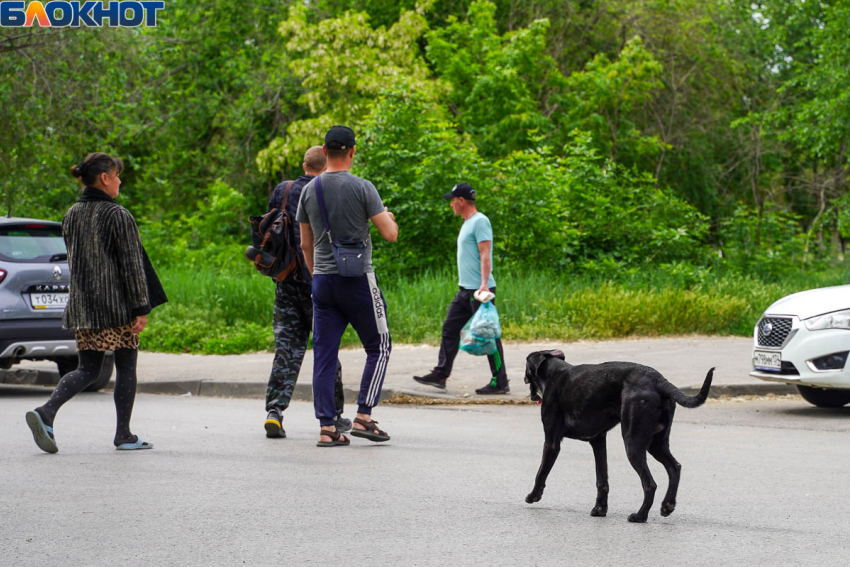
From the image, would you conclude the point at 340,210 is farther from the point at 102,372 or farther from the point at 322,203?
the point at 102,372

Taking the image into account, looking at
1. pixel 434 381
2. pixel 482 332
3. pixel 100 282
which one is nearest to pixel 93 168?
pixel 100 282

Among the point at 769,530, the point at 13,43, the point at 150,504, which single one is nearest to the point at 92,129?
the point at 13,43

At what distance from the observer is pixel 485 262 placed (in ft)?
33.1

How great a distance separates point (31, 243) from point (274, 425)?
4.56 metres

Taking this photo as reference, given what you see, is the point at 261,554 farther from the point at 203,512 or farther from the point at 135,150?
the point at 135,150

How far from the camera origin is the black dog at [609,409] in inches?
191

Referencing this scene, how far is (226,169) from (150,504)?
1012 inches

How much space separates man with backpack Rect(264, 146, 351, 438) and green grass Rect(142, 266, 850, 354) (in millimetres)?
6552

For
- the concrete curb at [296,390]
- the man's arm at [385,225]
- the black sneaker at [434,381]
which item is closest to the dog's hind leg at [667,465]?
the man's arm at [385,225]

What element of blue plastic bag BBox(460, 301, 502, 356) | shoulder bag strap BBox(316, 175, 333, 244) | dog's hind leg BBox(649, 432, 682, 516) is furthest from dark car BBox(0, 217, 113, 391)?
dog's hind leg BBox(649, 432, 682, 516)

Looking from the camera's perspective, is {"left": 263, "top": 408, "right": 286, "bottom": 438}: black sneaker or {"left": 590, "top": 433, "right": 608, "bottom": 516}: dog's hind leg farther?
{"left": 263, "top": 408, "right": 286, "bottom": 438}: black sneaker

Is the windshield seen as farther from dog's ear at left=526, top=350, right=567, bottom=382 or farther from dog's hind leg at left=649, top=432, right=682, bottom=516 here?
dog's hind leg at left=649, top=432, right=682, bottom=516

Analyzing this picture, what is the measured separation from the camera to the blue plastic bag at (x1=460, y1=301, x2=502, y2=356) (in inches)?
385

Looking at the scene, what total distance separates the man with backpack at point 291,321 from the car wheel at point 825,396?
4.43 metres
